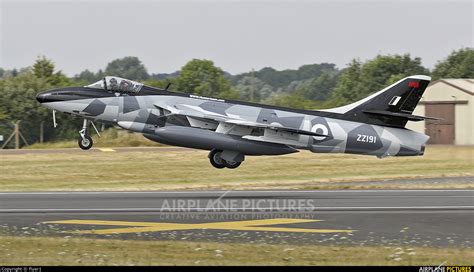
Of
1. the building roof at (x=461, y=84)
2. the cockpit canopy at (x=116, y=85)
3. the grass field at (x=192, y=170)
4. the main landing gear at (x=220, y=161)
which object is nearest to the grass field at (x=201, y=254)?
the main landing gear at (x=220, y=161)

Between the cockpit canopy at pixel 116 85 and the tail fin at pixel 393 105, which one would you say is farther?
the cockpit canopy at pixel 116 85

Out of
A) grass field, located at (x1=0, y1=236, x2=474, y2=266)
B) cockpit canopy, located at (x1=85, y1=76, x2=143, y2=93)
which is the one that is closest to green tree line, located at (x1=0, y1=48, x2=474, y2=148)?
cockpit canopy, located at (x1=85, y1=76, x2=143, y2=93)

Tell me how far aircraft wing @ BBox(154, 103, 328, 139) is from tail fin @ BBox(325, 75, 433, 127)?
1.84 m

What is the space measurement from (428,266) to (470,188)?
15995mm

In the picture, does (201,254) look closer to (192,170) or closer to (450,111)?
(192,170)

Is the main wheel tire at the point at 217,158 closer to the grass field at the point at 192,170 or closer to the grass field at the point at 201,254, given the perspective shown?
the grass field at the point at 192,170

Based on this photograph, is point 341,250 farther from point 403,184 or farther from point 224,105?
point 403,184

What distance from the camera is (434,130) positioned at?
63969 mm

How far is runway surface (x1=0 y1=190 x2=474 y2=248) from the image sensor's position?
18.3m

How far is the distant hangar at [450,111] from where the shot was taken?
63188 mm

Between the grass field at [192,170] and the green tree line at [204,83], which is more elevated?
the green tree line at [204,83]

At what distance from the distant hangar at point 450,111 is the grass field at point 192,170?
73.2 feet

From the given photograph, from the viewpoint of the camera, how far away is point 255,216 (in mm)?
21344

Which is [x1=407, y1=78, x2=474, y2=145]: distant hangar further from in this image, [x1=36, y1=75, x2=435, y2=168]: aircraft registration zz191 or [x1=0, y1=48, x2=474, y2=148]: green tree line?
[x1=36, y1=75, x2=435, y2=168]: aircraft registration zz191
